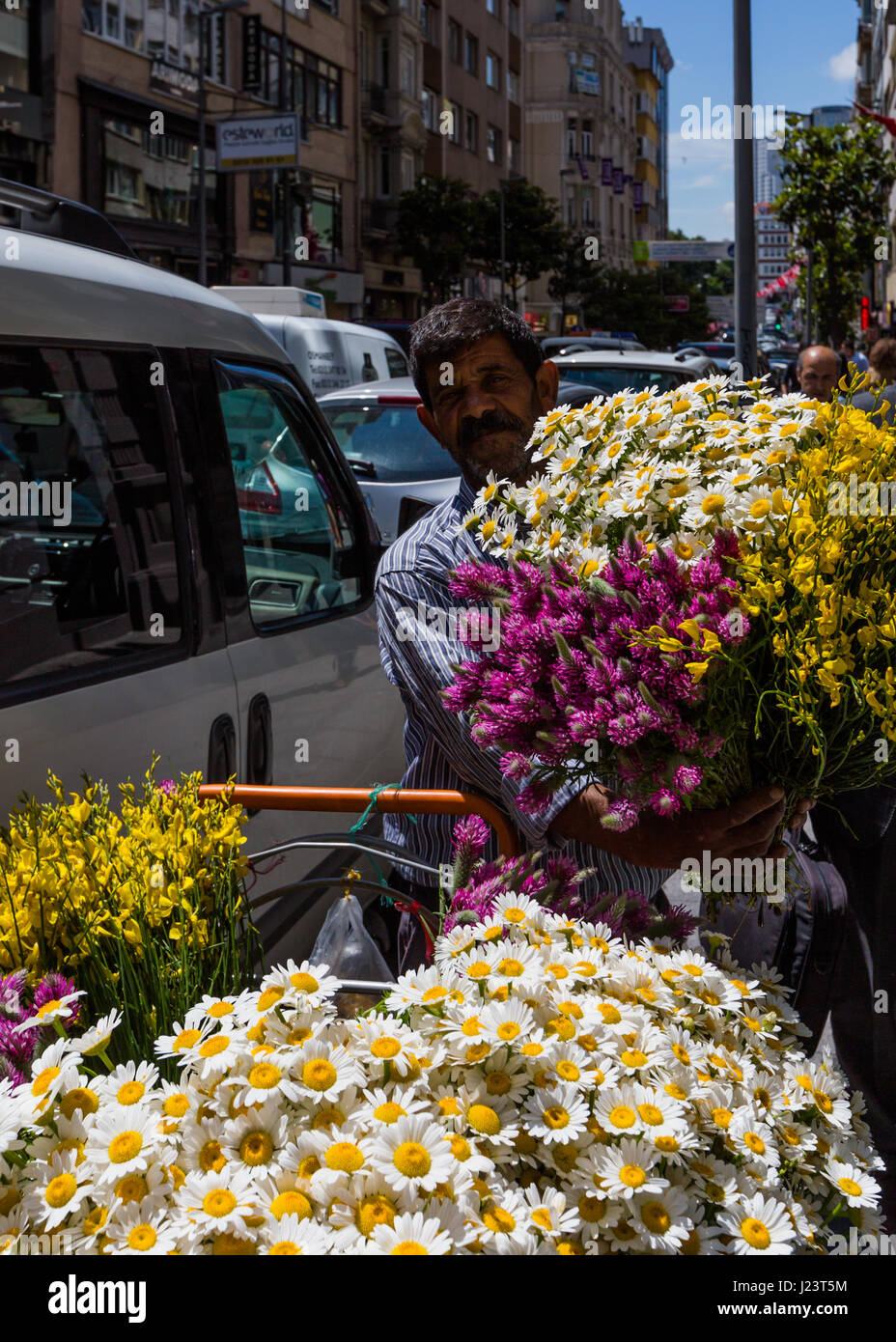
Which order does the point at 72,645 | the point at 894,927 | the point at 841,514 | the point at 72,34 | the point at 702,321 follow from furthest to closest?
the point at 702,321 → the point at 72,34 → the point at 894,927 → the point at 72,645 → the point at 841,514

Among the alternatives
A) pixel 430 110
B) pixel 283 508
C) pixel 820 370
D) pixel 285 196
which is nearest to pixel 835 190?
pixel 285 196

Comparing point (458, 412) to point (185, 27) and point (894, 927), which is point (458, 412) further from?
point (185, 27)

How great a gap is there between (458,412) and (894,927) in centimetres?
172

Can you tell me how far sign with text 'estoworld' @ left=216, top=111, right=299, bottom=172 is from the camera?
31891 mm

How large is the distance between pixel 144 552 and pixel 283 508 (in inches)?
44.8

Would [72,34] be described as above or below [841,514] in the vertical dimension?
above

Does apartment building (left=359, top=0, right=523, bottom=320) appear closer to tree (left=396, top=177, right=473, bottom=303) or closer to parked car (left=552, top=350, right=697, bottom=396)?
tree (left=396, top=177, right=473, bottom=303)

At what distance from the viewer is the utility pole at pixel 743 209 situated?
10.3 meters

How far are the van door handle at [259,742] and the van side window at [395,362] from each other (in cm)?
1577

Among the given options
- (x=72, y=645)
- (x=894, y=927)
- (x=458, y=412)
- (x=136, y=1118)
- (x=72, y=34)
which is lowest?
(x=894, y=927)

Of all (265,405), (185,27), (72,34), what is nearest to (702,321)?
(185,27)

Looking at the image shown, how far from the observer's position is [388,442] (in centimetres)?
1157
